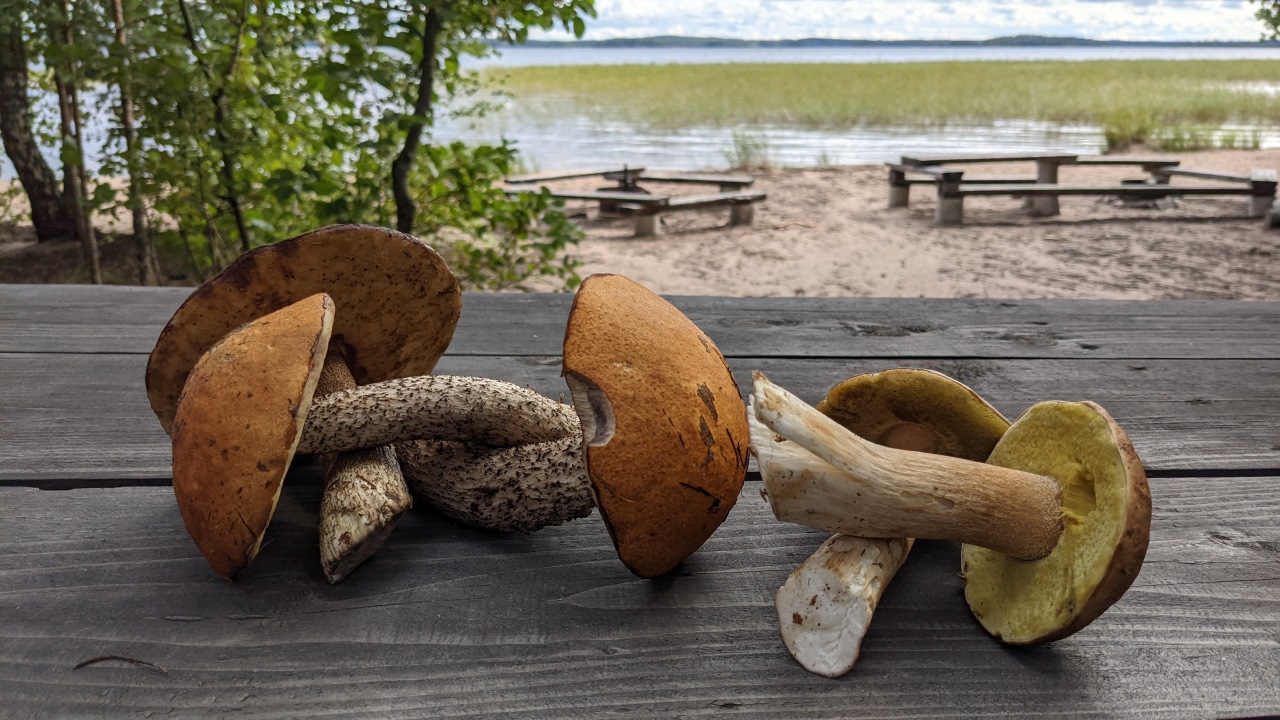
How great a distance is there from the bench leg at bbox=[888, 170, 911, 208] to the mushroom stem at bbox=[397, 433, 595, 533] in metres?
10.8

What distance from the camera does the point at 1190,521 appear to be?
1.17 metres

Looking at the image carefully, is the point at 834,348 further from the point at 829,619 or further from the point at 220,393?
the point at 220,393

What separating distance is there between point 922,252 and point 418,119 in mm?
6862

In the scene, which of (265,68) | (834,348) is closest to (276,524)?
(834,348)

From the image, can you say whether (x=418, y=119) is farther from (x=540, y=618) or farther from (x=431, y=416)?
(x=540, y=618)

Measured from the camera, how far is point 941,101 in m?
26.7

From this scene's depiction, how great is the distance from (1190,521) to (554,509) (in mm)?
885

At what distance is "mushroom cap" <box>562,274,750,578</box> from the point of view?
2.74 ft

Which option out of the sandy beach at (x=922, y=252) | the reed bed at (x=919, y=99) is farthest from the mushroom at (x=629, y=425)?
the reed bed at (x=919, y=99)

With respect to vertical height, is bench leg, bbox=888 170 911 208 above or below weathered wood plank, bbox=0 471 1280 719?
below

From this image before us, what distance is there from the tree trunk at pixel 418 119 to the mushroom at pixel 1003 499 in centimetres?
264

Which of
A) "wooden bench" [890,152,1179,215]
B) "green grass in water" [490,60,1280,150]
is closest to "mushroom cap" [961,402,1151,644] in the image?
"wooden bench" [890,152,1179,215]

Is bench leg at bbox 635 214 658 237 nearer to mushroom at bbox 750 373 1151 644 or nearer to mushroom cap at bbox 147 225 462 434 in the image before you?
mushroom cap at bbox 147 225 462 434

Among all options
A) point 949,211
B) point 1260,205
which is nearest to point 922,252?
point 949,211
